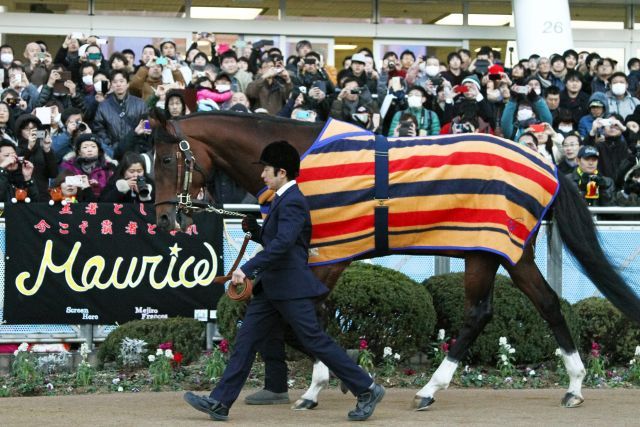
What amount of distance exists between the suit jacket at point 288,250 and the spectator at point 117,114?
5674 millimetres

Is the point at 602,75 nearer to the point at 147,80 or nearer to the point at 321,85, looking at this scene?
the point at 321,85

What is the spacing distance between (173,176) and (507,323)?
3636 mm

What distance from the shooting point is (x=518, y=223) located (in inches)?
319

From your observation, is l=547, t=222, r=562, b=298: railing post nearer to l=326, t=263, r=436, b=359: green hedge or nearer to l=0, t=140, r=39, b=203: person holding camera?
l=326, t=263, r=436, b=359: green hedge

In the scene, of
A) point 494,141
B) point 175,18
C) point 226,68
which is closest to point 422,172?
point 494,141

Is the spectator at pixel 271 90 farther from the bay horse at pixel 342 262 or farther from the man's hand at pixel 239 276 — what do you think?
the man's hand at pixel 239 276

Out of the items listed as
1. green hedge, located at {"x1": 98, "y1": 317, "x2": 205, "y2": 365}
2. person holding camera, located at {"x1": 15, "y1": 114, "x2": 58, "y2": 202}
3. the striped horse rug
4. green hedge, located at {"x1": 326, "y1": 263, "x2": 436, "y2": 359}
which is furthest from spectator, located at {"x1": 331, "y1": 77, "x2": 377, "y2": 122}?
the striped horse rug

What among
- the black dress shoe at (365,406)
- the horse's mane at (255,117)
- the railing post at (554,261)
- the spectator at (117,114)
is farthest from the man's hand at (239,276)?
the spectator at (117,114)

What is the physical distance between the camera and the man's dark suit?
7.39 meters

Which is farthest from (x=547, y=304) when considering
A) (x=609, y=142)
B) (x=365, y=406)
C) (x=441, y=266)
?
(x=609, y=142)

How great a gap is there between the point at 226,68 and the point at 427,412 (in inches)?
323

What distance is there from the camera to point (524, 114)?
556 inches

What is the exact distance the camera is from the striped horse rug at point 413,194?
7898 mm

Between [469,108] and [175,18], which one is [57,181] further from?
[175,18]
